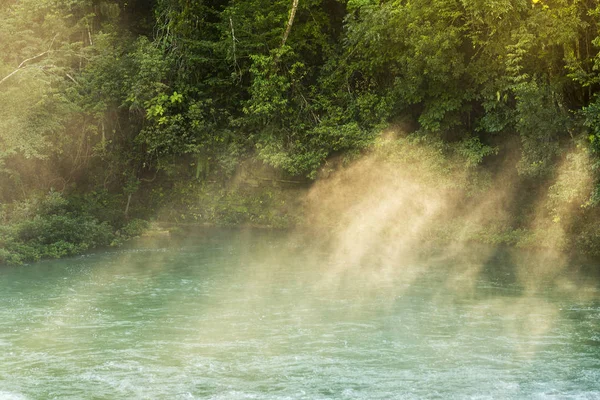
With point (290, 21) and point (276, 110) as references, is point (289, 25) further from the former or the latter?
point (276, 110)

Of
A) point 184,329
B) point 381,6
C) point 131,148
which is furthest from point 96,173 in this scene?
point 184,329

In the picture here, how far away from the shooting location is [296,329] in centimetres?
1650

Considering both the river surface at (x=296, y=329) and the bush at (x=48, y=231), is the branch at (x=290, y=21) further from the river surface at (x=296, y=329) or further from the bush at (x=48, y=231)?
the bush at (x=48, y=231)

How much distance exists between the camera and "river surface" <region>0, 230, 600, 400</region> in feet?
41.8

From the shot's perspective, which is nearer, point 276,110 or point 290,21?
point 290,21

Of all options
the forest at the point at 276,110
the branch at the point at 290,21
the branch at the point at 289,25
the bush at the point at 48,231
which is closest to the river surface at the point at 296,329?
the bush at the point at 48,231

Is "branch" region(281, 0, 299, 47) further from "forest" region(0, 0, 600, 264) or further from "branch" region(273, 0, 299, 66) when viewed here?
"forest" region(0, 0, 600, 264)

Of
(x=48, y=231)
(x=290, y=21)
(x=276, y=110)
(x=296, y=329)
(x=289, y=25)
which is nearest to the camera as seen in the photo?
(x=296, y=329)

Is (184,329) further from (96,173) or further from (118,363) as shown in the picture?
(96,173)

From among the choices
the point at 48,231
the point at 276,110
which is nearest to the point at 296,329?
the point at 48,231

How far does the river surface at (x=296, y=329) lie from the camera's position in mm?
12750

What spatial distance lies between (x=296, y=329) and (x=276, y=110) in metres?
15.9

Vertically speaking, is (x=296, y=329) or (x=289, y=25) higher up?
(x=289, y=25)

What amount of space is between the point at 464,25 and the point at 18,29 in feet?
50.2
